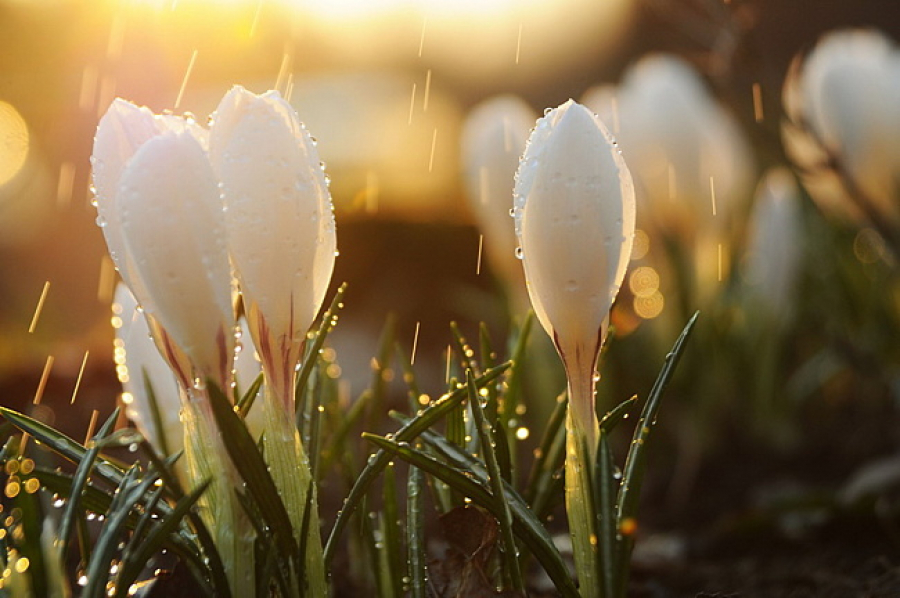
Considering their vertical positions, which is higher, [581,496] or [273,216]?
[273,216]

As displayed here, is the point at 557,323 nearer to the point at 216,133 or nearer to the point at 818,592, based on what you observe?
the point at 216,133

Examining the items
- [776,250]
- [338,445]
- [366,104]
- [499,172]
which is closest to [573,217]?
[338,445]

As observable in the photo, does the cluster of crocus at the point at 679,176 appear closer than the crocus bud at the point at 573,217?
No

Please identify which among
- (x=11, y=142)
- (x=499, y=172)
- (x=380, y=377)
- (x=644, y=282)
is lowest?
(x=380, y=377)

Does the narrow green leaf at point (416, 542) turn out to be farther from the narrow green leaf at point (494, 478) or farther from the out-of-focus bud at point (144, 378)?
the out-of-focus bud at point (144, 378)

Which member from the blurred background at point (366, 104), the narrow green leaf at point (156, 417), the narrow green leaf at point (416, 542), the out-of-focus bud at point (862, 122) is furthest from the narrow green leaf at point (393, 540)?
the out-of-focus bud at point (862, 122)

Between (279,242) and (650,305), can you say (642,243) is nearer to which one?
(650,305)

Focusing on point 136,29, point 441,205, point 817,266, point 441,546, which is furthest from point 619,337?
point 136,29
